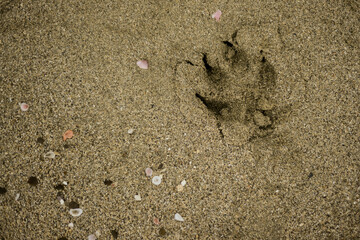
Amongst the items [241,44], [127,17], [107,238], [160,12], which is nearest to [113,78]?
[127,17]

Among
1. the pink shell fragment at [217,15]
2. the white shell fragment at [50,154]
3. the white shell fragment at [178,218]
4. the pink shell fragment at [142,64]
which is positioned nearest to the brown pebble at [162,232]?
the white shell fragment at [178,218]

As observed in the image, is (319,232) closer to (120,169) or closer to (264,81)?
(264,81)

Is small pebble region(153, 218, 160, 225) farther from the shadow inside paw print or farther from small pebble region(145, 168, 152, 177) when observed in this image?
the shadow inside paw print

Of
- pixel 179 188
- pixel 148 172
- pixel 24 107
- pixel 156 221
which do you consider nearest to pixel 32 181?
pixel 24 107

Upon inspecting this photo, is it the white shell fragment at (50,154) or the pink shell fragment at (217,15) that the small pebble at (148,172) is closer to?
the white shell fragment at (50,154)

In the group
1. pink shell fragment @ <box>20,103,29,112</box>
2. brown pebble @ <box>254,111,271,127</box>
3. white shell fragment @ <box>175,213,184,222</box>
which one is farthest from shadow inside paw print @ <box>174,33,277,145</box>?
pink shell fragment @ <box>20,103,29,112</box>

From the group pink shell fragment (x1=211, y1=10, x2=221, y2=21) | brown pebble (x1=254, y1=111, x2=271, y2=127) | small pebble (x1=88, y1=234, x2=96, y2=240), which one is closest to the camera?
small pebble (x1=88, y1=234, x2=96, y2=240)

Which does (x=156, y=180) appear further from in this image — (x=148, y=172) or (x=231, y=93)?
(x=231, y=93)
